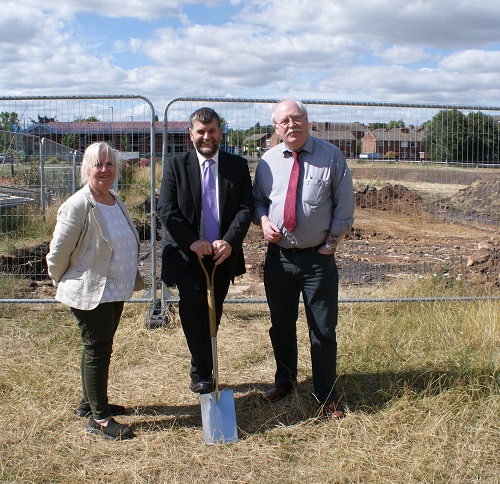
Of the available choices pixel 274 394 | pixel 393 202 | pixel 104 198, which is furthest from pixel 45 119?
pixel 393 202

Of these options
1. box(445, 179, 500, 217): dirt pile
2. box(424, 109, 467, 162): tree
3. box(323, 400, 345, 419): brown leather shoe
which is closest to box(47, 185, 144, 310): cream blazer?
box(323, 400, 345, 419): brown leather shoe

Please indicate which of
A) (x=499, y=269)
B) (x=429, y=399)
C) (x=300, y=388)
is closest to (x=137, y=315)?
(x=300, y=388)

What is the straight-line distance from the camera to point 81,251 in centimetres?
383

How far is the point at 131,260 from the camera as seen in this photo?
13.1ft

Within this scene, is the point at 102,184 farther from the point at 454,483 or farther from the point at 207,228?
the point at 454,483

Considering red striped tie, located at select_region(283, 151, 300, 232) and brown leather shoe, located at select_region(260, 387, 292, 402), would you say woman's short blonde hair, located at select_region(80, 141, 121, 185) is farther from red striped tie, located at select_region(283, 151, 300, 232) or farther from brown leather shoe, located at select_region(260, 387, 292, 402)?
brown leather shoe, located at select_region(260, 387, 292, 402)

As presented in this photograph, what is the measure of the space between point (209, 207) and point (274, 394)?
1553 mm

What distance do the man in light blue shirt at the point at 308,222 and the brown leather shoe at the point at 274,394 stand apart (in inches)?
12.7

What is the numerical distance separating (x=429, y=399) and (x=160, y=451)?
1.98m

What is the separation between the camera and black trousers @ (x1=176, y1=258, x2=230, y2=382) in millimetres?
4211

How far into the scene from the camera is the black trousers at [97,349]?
12.6 feet

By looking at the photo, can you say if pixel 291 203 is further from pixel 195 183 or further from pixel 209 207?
pixel 195 183

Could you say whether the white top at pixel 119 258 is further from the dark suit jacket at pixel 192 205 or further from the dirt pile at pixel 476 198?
the dirt pile at pixel 476 198

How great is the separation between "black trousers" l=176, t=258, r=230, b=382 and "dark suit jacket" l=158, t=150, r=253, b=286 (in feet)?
0.25
